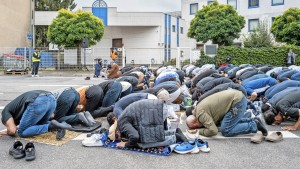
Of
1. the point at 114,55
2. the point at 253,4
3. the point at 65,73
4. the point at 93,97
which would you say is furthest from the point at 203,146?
the point at 253,4

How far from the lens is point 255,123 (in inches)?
246

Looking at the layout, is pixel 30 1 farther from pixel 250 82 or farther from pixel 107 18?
pixel 250 82

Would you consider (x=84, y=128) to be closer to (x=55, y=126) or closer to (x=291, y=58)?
(x=55, y=126)

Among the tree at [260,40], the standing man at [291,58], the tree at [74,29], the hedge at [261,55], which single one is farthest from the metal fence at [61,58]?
the tree at [260,40]

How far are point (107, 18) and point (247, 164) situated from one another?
1199 inches

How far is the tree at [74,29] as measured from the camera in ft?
80.1

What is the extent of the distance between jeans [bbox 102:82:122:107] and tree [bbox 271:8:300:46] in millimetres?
21797

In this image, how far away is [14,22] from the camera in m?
31.3

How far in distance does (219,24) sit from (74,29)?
39.8 ft

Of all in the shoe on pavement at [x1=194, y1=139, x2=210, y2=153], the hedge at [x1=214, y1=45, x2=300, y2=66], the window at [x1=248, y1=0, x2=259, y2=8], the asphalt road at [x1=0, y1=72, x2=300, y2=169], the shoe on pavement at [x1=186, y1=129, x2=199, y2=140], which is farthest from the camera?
the window at [x1=248, y1=0, x2=259, y2=8]

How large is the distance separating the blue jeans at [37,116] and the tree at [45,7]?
37640 millimetres

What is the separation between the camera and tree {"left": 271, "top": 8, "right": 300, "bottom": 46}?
2620 cm

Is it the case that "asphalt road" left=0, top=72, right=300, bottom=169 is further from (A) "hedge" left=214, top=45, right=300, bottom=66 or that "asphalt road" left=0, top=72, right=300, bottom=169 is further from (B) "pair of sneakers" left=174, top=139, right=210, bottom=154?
(A) "hedge" left=214, top=45, right=300, bottom=66

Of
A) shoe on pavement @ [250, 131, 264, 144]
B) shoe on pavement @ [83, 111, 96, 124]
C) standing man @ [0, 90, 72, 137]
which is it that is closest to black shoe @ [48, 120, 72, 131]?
standing man @ [0, 90, 72, 137]
